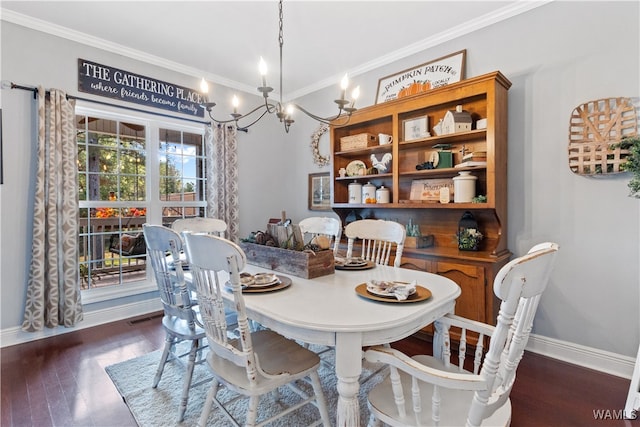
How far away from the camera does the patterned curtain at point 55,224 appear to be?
8.79 feet

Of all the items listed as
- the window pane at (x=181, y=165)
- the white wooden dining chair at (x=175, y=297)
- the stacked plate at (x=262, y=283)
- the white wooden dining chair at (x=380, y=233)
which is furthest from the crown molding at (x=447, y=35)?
the white wooden dining chair at (x=175, y=297)

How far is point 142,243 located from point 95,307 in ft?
2.42

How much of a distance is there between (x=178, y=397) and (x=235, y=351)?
100cm

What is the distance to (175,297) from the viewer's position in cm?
190

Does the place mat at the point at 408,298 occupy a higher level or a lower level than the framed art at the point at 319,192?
lower

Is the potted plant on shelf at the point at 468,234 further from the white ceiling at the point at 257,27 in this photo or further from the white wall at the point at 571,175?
the white ceiling at the point at 257,27

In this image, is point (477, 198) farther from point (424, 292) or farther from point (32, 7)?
point (32, 7)

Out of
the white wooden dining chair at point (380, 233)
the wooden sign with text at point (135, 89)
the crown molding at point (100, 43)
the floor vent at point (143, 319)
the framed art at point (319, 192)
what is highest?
the crown molding at point (100, 43)

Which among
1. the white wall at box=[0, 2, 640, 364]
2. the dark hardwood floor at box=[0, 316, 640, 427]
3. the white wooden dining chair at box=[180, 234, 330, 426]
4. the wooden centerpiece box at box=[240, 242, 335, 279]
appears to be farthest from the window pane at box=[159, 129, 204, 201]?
the white wooden dining chair at box=[180, 234, 330, 426]

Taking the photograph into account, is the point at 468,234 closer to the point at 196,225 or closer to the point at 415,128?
the point at 415,128

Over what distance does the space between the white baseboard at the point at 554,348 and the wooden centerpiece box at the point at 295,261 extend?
192 centimetres

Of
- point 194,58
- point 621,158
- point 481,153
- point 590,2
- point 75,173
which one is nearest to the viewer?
point 621,158

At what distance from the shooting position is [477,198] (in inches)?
102

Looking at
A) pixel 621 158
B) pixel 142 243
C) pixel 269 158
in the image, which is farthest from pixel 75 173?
pixel 621 158
